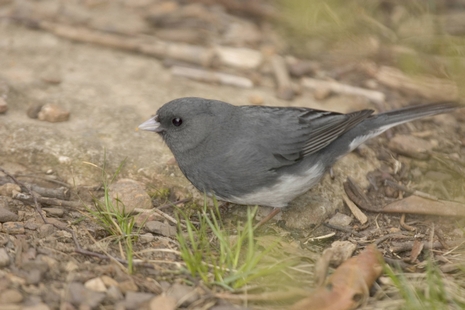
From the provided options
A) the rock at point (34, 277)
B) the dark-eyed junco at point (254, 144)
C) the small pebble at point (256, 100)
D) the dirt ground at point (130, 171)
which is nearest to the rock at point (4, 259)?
the dirt ground at point (130, 171)

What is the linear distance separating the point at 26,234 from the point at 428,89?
11.5 ft

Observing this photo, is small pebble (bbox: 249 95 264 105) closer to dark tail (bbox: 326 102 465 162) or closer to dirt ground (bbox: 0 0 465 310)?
dirt ground (bbox: 0 0 465 310)

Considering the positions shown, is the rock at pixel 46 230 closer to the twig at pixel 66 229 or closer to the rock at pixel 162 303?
the twig at pixel 66 229

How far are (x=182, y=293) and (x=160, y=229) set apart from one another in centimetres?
70

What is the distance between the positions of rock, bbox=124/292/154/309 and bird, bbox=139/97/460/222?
0.94 meters

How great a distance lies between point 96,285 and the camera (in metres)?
2.76

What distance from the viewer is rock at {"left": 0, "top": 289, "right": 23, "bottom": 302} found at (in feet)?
8.25

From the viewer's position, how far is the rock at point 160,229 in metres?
3.43

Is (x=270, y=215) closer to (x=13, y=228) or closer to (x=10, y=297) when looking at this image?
(x=13, y=228)

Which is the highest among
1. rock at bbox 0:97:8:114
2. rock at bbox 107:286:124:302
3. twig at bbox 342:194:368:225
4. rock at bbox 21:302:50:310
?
rock at bbox 0:97:8:114

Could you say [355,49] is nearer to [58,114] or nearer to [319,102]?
[319,102]

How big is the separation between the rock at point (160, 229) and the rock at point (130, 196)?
190mm

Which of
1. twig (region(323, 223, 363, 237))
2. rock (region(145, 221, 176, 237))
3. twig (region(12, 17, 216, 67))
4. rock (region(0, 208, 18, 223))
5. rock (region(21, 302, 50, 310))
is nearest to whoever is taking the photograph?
rock (region(21, 302, 50, 310))

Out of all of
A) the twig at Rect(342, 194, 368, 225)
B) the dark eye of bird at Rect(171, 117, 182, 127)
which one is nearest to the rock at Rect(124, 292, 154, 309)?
the dark eye of bird at Rect(171, 117, 182, 127)
